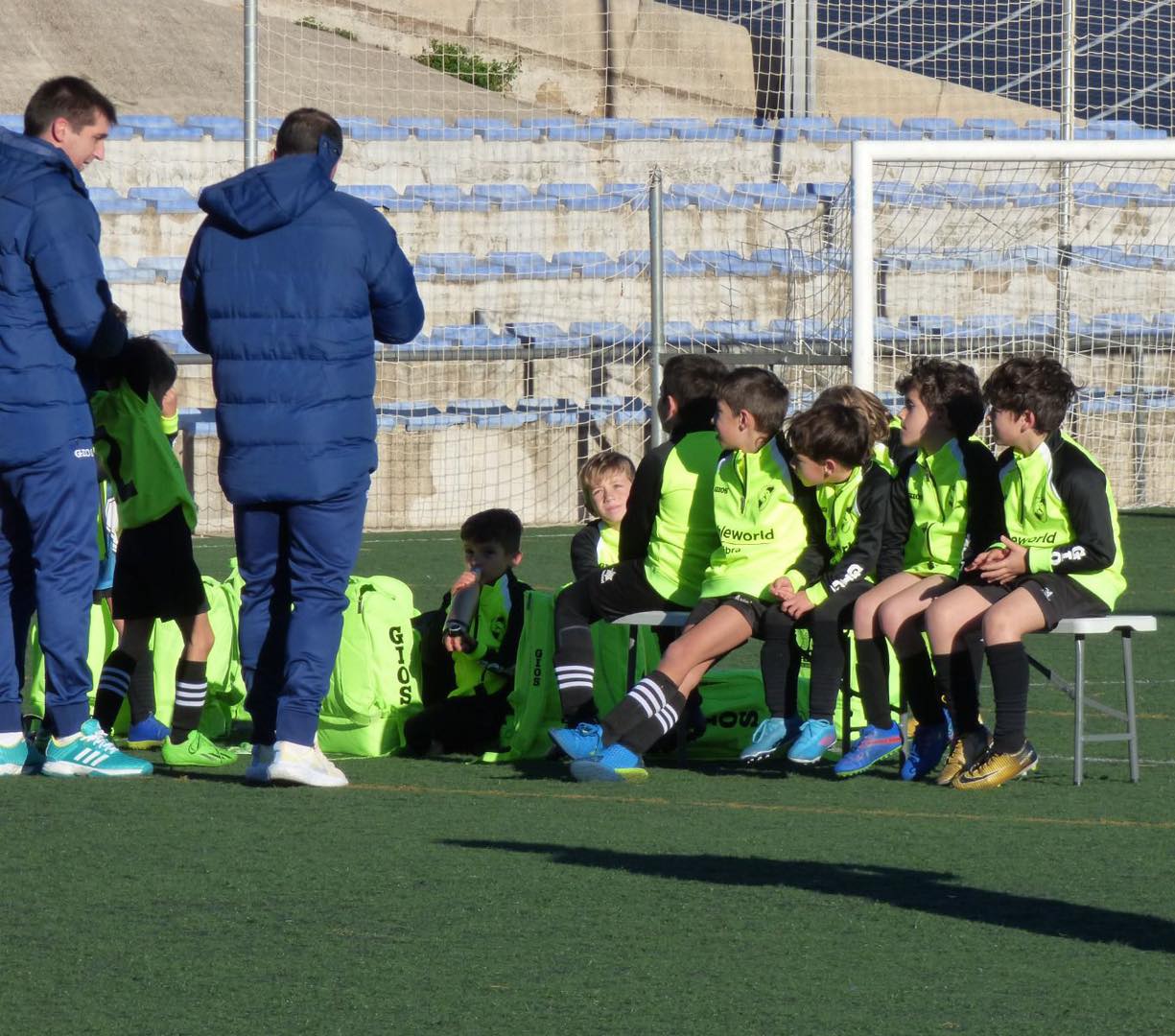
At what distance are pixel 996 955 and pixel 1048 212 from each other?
49.3 ft

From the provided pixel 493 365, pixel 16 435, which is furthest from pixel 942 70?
pixel 16 435

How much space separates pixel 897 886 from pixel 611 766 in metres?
1.52

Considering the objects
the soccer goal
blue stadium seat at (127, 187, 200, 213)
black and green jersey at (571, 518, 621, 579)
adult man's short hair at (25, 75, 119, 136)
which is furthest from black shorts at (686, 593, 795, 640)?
blue stadium seat at (127, 187, 200, 213)

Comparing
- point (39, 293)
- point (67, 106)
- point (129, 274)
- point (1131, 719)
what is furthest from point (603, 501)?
point (129, 274)

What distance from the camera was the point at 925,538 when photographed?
5.88 m

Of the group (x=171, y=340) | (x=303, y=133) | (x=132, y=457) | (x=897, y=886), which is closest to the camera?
(x=897, y=886)

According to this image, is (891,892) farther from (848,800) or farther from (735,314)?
(735,314)

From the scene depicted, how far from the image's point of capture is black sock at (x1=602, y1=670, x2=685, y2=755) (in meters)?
5.55

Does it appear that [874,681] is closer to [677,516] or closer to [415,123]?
[677,516]

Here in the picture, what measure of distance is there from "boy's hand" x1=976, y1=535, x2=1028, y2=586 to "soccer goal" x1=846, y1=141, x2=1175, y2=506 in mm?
10261

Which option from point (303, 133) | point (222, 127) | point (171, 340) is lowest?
point (171, 340)

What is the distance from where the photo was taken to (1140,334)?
Answer: 1700cm

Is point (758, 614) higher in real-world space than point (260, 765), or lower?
higher

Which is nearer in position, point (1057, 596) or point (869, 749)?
point (1057, 596)
